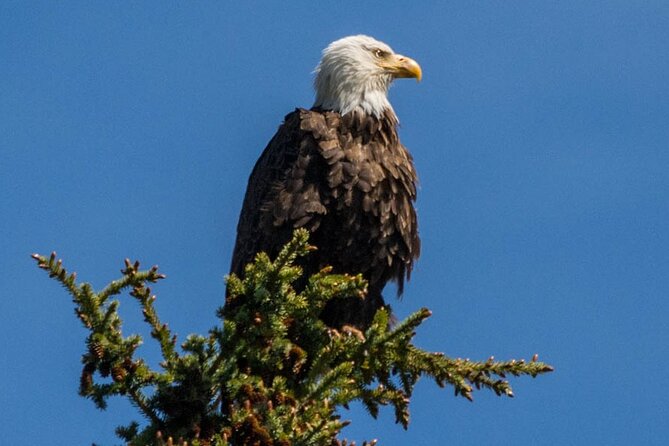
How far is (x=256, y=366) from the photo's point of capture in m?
5.05

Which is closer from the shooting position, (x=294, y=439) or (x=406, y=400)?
(x=294, y=439)

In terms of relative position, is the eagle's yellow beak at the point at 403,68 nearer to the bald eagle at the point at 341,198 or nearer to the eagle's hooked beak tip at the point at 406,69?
the eagle's hooked beak tip at the point at 406,69

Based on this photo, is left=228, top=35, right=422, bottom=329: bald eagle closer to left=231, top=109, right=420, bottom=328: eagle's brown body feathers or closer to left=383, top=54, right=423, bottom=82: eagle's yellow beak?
left=231, top=109, right=420, bottom=328: eagle's brown body feathers

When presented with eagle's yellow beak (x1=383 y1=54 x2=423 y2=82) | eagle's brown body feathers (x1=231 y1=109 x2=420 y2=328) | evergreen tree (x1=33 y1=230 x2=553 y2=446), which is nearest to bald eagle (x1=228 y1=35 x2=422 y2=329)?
eagle's brown body feathers (x1=231 y1=109 x2=420 y2=328)

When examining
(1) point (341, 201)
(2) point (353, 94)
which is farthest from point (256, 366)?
(2) point (353, 94)

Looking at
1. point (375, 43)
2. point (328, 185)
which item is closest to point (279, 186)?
point (328, 185)

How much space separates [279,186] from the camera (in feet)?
23.5

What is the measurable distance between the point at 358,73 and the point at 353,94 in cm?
30

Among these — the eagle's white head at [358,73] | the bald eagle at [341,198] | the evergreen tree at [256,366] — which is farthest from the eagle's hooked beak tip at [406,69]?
the evergreen tree at [256,366]

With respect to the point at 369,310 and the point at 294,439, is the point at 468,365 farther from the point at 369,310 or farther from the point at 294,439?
the point at 369,310

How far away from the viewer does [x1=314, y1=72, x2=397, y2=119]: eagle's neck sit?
7676 mm

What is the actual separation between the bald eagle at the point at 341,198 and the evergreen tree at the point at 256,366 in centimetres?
175

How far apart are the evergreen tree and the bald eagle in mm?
1746

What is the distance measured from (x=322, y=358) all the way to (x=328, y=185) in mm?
2063
